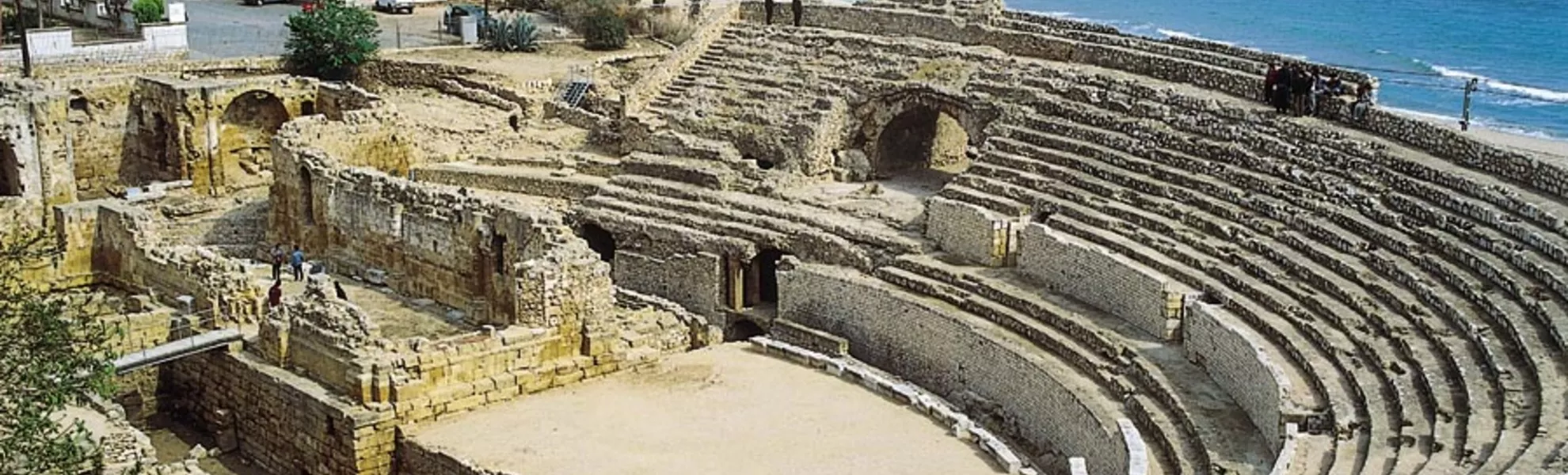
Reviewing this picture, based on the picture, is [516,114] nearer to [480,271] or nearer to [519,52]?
[519,52]

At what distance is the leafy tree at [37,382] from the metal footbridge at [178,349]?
801 cm

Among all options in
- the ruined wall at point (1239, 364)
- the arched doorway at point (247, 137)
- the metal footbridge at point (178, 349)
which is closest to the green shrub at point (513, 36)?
the arched doorway at point (247, 137)

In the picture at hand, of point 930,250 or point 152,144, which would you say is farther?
point 152,144

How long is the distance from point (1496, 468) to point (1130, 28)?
58.3m

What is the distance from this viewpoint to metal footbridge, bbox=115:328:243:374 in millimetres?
22781

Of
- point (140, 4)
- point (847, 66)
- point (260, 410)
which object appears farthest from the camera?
point (140, 4)

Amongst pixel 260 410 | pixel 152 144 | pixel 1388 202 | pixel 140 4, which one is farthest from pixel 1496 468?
pixel 140 4

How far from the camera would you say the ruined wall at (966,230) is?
26641 millimetres

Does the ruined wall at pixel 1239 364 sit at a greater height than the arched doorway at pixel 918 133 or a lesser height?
lesser

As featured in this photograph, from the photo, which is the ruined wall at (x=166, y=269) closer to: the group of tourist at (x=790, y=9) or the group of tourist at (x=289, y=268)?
the group of tourist at (x=289, y=268)

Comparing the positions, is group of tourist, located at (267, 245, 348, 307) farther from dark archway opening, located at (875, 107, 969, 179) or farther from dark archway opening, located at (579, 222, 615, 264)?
dark archway opening, located at (875, 107, 969, 179)

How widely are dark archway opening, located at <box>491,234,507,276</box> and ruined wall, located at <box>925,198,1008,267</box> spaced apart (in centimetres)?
608

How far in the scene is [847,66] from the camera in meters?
33.2

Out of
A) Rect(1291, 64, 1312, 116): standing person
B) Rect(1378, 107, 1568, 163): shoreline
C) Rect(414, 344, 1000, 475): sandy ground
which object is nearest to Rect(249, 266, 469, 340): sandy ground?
Rect(414, 344, 1000, 475): sandy ground
